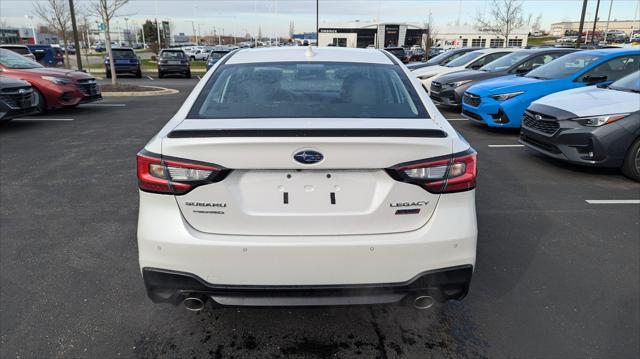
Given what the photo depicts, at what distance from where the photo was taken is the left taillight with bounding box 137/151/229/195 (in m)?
2.16

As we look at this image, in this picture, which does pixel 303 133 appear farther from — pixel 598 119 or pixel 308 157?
pixel 598 119

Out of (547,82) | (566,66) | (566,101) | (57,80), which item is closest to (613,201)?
(566,101)

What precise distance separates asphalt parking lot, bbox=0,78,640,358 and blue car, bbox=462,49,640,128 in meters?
3.24

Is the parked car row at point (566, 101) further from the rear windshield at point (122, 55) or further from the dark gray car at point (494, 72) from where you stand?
the rear windshield at point (122, 55)

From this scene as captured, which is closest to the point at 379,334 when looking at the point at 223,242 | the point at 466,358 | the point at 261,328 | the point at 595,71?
the point at 466,358

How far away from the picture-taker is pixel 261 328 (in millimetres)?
2852

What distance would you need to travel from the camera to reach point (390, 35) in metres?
87.3

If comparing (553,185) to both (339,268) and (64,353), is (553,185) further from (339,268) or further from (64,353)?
(64,353)

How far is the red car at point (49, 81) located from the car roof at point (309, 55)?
892 centimetres

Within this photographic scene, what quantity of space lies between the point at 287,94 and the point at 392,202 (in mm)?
1145

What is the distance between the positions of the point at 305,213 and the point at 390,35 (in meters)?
90.6

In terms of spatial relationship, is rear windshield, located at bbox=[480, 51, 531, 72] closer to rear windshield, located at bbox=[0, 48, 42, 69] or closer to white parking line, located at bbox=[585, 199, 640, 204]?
white parking line, located at bbox=[585, 199, 640, 204]

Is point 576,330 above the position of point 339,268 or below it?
below

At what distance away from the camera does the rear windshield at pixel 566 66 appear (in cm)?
887
